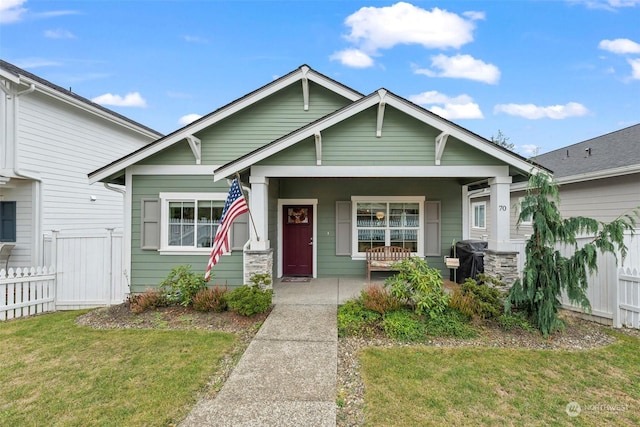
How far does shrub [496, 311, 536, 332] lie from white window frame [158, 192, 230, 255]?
6.25m

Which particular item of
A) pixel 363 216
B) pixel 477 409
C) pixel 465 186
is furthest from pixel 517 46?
pixel 477 409

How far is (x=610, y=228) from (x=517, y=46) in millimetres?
12892

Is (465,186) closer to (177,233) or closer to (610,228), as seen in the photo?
(610,228)

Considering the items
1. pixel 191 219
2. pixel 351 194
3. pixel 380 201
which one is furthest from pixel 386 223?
pixel 191 219

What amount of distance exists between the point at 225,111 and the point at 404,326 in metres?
6.28

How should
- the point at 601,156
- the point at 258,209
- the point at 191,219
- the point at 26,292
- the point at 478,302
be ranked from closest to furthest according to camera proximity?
the point at 478,302, the point at 26,292, the point at 258,209, the point at 191,219, the point at 601,156

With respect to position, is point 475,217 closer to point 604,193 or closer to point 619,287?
point 604,193

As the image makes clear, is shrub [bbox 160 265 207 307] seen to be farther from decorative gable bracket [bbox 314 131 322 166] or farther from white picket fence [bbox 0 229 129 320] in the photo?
decorative gable bracket [bbox 314 131 322 166]

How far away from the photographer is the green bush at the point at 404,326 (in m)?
4.76

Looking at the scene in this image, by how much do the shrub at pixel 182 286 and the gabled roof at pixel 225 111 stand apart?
2.95 m

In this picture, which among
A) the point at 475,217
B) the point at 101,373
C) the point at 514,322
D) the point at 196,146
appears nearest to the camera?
the point at 101,373

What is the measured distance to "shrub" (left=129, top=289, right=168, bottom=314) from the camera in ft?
19.7

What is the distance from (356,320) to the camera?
16.9 ft

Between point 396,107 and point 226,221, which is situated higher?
point 396,107
